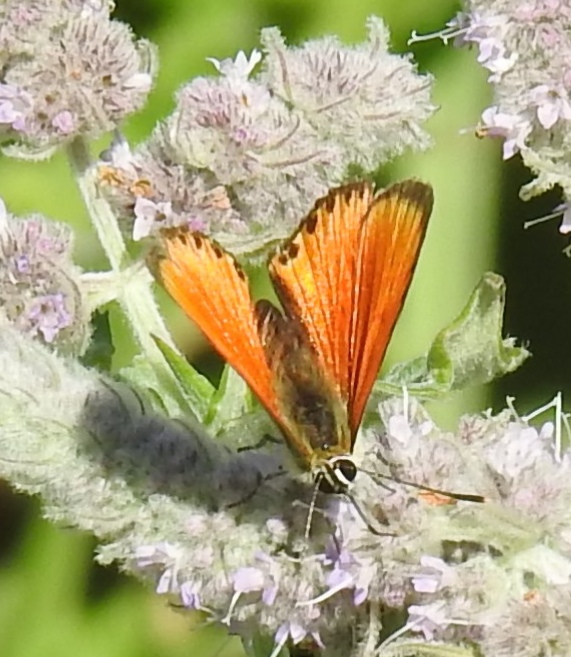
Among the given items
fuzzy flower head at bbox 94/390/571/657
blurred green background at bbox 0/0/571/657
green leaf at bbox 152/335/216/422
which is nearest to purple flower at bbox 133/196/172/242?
green leaf at bbox 152/335/216/422

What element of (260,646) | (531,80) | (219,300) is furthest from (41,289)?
(531,80)

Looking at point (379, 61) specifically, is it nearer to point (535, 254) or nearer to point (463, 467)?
point (463, 467)

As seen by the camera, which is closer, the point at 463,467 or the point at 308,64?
the point at 463,467

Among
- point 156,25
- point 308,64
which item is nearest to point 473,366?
point 308,64

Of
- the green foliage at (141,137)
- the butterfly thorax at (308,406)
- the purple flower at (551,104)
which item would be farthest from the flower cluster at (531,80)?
the green foliage at (141,137)

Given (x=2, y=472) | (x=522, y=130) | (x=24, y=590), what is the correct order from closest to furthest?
(x=2, y=472), (x=522, y=130), (x=24, y=590)

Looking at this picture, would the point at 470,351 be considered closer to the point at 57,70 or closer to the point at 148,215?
the point at 148,215

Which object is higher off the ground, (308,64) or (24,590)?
(308,64)

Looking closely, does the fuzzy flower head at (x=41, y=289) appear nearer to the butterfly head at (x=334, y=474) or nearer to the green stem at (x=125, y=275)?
the green stem at (x=125, y=275)
